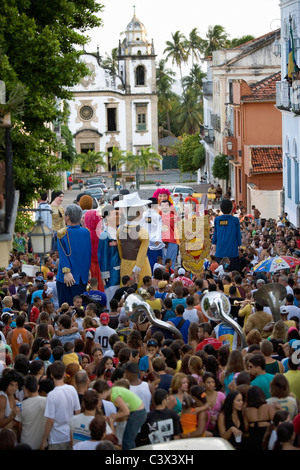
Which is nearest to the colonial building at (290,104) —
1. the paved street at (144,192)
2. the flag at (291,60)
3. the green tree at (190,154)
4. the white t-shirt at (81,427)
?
the flag at (291,60)

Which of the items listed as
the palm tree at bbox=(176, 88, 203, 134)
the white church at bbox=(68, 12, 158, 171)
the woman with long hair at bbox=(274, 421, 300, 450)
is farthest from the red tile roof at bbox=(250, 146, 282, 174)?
the palm tree at bbox=(176, 88, 203, 134)

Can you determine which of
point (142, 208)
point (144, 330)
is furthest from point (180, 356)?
point (142, 208)

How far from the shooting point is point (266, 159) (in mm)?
40281

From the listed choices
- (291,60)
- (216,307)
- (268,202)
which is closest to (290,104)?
(291,60)

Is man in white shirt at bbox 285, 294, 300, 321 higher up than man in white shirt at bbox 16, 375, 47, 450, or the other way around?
man in white shirt at bbox 285, 294, 300, 321

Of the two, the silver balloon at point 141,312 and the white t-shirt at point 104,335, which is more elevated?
the silver balloon at point 141,312

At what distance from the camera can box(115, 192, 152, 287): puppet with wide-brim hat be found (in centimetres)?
1519

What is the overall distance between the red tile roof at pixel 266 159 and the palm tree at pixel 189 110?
50.7 metres

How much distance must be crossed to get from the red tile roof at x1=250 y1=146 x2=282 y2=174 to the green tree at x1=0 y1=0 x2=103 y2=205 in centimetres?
2249

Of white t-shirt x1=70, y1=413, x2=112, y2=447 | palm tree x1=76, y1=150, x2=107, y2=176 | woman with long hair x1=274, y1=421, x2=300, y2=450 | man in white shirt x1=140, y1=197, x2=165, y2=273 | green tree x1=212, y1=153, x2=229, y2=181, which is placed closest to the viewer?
woman with long hair x1=274, y1=421, x2=300, y2=450

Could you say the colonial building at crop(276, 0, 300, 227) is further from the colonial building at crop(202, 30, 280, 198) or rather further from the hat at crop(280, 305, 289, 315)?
the hat at crop(280, 305, 289, 315)

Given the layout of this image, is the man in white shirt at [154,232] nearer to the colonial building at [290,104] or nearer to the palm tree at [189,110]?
the colonial building at [290,104]

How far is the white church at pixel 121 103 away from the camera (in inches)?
3236
